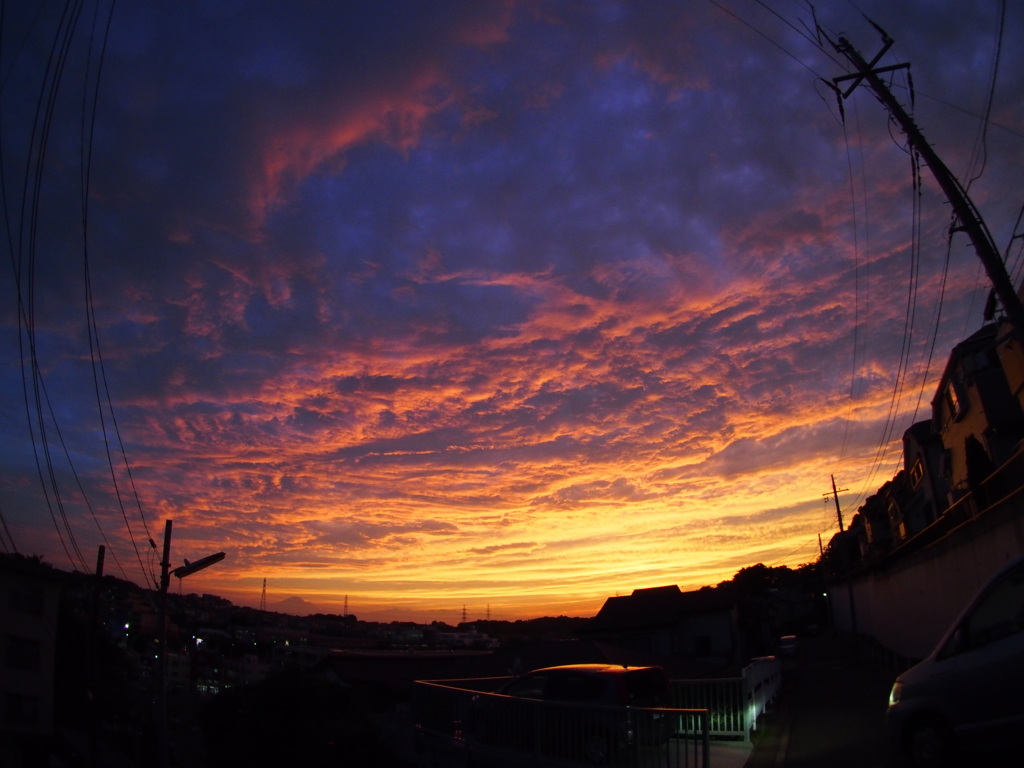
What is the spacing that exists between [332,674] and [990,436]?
33137 mm

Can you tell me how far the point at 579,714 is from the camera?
27.6 ft

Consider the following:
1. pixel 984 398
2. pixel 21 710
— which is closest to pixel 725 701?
pixel 21 710

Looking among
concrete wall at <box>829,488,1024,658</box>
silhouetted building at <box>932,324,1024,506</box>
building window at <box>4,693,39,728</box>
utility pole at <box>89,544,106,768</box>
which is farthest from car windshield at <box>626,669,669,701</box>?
building window at <box>4,693,39,728</box>

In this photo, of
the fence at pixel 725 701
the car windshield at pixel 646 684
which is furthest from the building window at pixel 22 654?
the fence at pixel 725 701

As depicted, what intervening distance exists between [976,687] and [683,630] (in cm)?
3538

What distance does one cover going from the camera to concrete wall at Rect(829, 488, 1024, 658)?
11.2 m

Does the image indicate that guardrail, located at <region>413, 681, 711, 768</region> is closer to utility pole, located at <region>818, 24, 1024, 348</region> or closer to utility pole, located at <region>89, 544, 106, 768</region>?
utility pole, located at <region>818, 24, 1024, 348</region>

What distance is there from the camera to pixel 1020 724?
18.4 ft

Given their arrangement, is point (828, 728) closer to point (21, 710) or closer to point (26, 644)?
point (26, 644)

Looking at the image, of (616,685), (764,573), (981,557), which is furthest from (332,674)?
(764,573)

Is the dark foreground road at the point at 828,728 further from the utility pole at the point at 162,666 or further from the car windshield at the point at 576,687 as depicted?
the utility pole at the point at 162,666

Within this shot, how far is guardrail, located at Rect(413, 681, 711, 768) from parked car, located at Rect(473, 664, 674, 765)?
1cm

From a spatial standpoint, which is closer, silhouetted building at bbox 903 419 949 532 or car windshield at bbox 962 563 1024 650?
car windshield at bbox 962 563 1024 650

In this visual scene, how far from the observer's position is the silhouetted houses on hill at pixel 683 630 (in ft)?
125
